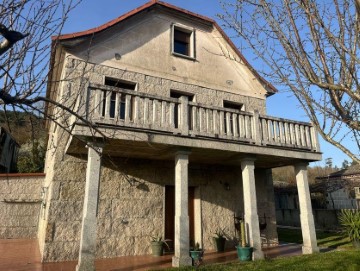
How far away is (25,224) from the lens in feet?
41.0

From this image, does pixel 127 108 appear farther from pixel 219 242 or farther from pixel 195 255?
pixel 219 242

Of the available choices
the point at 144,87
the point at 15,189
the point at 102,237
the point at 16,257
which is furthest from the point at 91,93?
the point at 15,189

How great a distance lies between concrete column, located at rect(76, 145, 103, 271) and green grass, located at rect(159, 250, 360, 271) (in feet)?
6.97

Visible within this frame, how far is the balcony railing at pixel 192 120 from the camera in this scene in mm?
7094

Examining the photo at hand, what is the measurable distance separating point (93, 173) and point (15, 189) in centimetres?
808

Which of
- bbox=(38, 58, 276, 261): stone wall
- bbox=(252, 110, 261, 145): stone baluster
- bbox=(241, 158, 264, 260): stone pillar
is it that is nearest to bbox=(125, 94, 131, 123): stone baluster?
bbox=(38, 58, 276, 261): stone wall

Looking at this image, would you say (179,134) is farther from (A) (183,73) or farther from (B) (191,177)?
(A) (183,73)

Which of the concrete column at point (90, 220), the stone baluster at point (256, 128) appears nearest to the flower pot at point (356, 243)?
the stone baluster at point (256, 128)

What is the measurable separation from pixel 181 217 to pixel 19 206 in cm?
895

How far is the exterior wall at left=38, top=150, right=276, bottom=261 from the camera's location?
8.09 meters

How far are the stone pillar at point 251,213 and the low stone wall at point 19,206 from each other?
9.48 metres

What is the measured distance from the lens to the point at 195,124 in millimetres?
8164

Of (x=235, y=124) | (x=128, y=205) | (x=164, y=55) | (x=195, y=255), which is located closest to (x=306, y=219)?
(x=235, y=124)

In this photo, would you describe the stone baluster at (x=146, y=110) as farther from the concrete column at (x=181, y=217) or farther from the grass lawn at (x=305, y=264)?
the grass lawn at (x=305, y=264)
